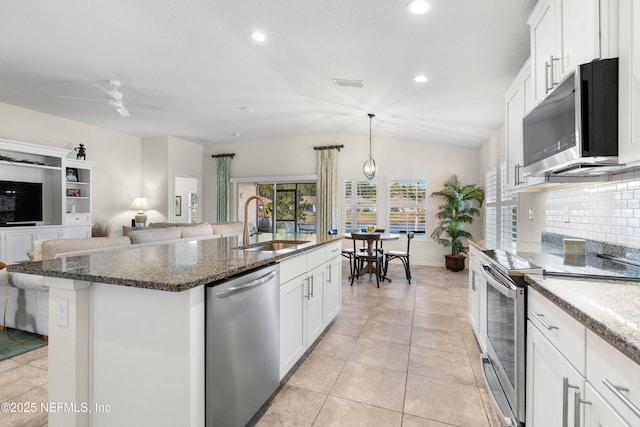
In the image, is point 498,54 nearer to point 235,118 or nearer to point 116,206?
point 235,118

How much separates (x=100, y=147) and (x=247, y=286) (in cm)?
666

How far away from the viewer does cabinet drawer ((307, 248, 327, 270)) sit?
244 cm

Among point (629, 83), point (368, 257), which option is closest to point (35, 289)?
point (368, 257)

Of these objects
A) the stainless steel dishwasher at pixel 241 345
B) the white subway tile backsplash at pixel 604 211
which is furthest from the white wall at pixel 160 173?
the white subway tile backsplash at pixel 604 211

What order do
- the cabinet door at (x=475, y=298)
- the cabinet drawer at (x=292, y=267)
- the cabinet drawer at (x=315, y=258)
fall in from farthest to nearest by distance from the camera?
the cabinet door at (x=475, y=298) → the cabinet drawer at (x=315, y=258) → the cabinet drawer at (x=292, y=267)

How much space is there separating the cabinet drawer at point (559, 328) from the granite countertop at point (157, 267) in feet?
4.31

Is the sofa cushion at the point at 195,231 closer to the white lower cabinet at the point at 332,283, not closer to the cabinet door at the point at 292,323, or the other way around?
the white lower cabinet at the point at 332,283

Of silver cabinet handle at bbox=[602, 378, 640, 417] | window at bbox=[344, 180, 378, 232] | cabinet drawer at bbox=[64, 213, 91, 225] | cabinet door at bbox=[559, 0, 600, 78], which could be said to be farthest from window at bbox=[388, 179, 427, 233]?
cabinet drawer at bbox=[64, 213, 91, 225]

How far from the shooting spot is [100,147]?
6387 millimetres

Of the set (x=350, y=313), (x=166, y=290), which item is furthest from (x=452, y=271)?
(x=166, y=290)

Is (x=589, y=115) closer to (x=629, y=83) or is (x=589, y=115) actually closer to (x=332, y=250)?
(x=629, y=83)

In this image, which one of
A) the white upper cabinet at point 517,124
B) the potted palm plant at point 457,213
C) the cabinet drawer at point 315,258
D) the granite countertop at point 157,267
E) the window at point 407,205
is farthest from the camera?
the window at point 407,205

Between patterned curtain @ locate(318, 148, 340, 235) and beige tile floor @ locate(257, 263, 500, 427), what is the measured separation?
338 cm

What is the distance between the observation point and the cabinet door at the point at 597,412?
0.78 metres
